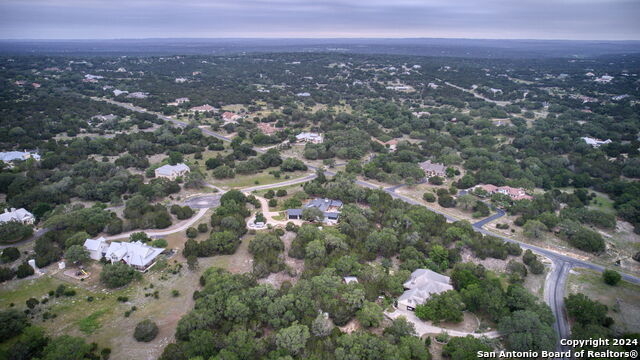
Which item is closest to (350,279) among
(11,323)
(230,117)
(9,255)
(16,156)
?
(11,323)

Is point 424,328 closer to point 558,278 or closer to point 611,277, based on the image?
point 558,278

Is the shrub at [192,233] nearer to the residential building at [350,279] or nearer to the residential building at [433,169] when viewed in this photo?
the residential building at [350,279]

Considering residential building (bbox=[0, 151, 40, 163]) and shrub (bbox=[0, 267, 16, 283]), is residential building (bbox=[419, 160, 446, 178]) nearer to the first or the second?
shrub (bbox=[0, 267, 16, 283])

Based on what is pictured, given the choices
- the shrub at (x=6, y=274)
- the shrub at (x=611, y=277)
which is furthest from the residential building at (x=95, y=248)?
the shrub at (x=611, y=277)

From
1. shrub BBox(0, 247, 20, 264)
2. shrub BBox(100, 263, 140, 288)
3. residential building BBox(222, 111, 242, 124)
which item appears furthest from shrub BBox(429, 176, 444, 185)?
shrub BBox(0, 247, 20, 264)

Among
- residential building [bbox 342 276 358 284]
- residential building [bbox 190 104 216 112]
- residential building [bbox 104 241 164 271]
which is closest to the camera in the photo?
residential building [bbox 342 276 358 284]

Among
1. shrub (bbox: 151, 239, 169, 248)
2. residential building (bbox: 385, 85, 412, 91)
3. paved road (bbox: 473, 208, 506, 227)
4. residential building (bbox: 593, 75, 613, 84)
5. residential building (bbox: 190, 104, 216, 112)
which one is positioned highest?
residential building (bbox: 593, 75, 613, 84)
